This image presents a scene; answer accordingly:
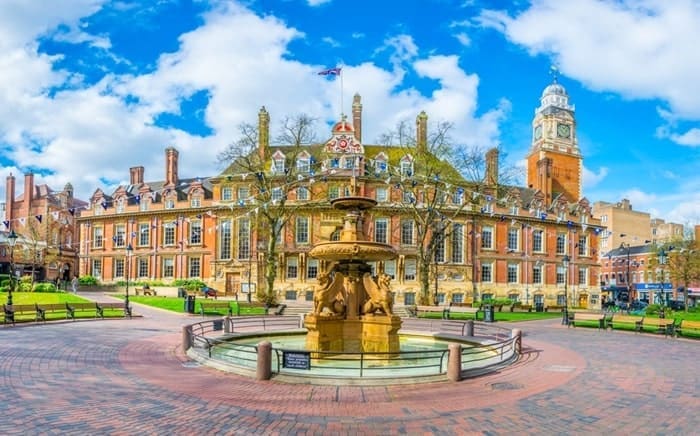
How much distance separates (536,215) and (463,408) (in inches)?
2019

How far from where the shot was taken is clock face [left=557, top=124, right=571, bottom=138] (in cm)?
7231

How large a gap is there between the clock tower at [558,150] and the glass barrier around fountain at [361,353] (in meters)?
47.0

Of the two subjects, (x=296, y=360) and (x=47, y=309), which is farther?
(x=47, y=309)

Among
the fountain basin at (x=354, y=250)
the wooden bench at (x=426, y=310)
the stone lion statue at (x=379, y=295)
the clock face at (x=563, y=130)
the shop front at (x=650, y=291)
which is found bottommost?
the shop front at (x=650, y=291)

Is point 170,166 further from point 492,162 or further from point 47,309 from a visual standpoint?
point 492,162

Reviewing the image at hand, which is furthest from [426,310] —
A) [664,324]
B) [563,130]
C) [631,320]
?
[563,130]

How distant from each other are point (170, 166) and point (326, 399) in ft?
178

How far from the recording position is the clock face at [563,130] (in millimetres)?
72312

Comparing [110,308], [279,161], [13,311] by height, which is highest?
[279,161]

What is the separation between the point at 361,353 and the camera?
36.7 ft

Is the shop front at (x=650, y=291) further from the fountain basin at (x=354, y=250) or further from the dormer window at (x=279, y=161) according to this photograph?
the fountain basin at (x=354, y=250)

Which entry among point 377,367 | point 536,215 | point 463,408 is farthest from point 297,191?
point 463,408

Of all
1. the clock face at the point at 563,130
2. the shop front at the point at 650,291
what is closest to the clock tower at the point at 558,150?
the clock face at the point at 563,130

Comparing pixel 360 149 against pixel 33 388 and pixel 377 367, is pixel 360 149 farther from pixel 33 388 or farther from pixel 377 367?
pixel 33 388
